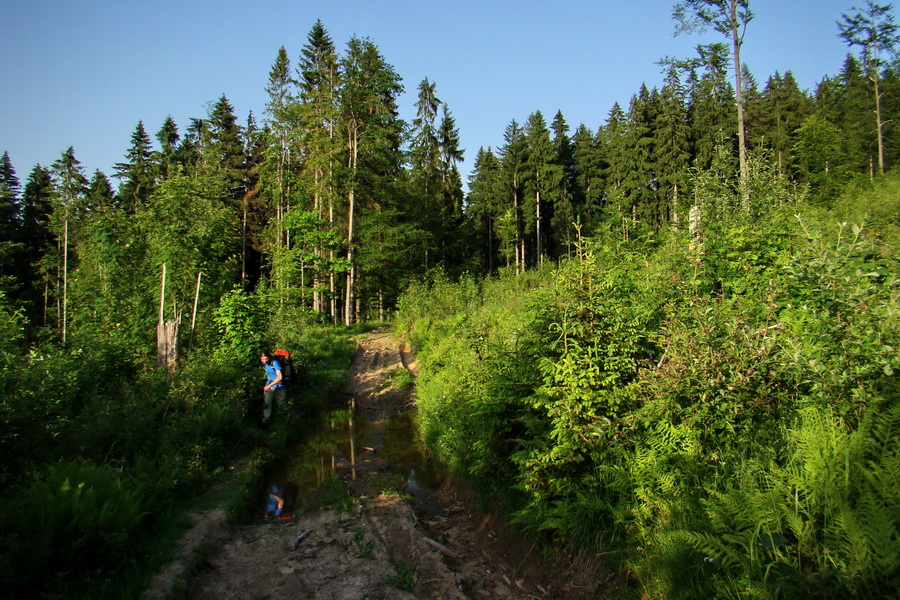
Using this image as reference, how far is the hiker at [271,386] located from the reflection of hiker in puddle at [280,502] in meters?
2.93

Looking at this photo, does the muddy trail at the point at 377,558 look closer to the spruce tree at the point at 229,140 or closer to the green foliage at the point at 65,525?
the green foliage at the point at 65,525

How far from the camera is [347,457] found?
11.0 meters

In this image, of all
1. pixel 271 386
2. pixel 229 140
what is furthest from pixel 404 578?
pixel 229 140

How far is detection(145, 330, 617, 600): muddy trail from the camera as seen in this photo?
530cm

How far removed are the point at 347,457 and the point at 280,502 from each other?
2567 mm

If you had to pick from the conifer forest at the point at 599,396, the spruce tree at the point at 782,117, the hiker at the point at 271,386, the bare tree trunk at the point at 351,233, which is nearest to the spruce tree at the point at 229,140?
the bare tree trunk at the point at 351,233

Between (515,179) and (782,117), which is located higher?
(782,117)

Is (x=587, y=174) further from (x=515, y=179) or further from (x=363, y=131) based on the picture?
(x=363, y=131)

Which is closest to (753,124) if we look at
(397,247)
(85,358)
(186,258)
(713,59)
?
(713,59)

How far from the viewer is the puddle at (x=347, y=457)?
9.09 metres

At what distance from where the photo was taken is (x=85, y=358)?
9578 mm

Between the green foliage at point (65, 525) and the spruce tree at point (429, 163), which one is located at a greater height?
the spruce tree at point (429, 163)

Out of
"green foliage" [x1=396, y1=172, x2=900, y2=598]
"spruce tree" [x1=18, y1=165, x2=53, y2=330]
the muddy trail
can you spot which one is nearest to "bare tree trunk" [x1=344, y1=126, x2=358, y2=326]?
the muddy trail

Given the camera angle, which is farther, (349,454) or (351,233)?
(351,233)
